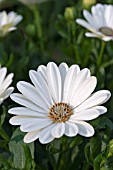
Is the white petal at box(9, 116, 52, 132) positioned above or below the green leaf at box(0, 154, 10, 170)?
above

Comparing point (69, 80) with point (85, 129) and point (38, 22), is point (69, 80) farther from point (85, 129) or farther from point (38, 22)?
point (38, 22)

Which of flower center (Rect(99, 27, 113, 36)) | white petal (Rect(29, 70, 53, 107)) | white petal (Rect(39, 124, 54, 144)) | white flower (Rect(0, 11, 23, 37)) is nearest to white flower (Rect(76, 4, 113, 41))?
flower center (Rect(99, 27, 113, 36))

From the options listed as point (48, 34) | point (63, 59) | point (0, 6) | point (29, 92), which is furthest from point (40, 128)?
point (0, 6)

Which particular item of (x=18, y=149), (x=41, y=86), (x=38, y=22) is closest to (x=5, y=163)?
(x=18, y=149)

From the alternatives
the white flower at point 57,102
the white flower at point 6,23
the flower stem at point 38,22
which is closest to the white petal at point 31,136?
the white flower at point 57,102

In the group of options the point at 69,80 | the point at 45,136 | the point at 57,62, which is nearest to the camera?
the point at 45,136

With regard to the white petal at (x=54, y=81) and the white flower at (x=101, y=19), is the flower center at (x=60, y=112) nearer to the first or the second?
the white petal at (x=54, y=81)

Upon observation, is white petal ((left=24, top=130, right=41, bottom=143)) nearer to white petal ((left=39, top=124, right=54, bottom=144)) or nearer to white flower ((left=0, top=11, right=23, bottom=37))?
white petal ((left=39, top=124, right=54, bottom=144))

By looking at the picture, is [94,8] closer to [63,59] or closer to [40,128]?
[63,59]
